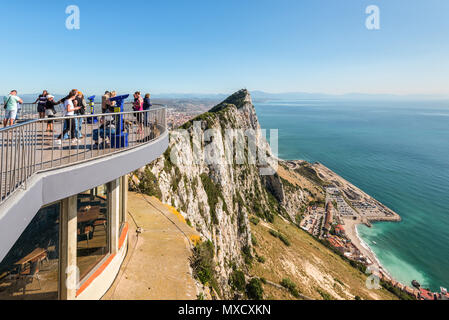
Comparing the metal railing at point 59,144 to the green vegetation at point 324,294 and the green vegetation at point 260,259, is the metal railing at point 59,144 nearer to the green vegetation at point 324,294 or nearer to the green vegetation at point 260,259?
the green vegetation at point 260,259

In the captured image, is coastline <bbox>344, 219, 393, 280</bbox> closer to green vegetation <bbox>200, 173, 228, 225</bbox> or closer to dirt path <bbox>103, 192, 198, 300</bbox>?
green vegetation <bbox>200, 173, 228, 225</bbox>

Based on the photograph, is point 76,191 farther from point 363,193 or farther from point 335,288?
point 363,193

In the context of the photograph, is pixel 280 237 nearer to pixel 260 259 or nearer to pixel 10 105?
pixel 260 259

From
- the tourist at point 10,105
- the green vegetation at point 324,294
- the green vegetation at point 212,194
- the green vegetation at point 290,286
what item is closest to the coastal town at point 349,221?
the green vegetation at point 324,294

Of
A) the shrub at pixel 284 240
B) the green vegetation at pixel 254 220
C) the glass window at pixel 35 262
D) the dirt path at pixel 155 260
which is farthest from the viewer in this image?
the green vegetation at pixel 254 220

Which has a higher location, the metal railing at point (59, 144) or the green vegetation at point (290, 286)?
the metal railing at point (59, 144)

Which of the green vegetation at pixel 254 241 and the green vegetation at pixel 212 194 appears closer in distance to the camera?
the green vegetation at pixel 212 194

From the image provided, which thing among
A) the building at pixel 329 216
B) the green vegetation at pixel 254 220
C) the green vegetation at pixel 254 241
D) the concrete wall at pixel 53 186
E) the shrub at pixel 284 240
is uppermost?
the concrete wall at pixel 53 186
